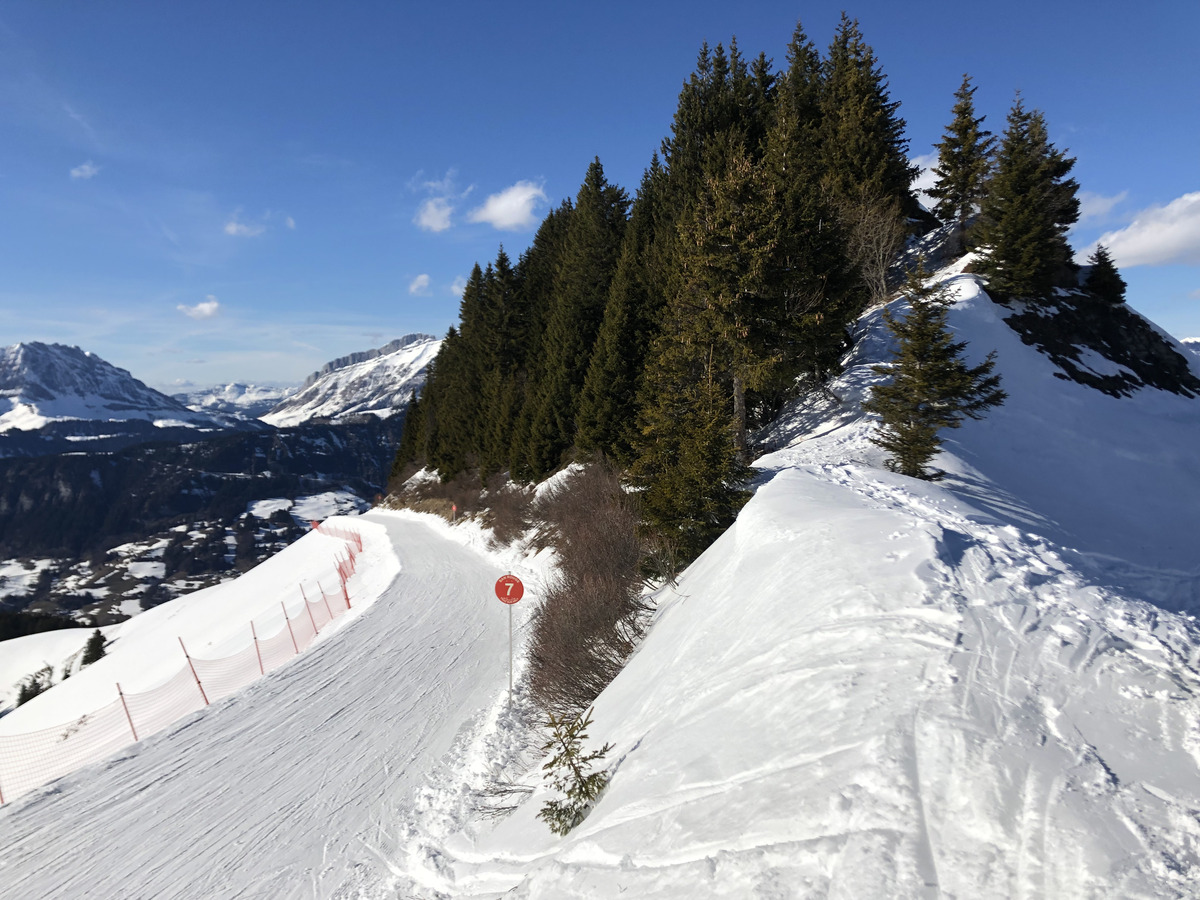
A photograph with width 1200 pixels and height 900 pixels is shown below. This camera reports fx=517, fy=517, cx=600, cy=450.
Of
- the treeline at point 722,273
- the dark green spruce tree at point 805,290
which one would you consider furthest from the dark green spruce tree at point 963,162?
the dark green spruce tree at point 805,290

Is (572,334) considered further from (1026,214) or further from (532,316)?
(1026,214)

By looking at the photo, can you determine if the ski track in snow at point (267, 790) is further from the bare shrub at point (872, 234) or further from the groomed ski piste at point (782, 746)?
the bare shrub at point (872, 234)

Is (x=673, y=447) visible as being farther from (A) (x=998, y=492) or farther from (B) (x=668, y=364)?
(A) (x=998, y=492)

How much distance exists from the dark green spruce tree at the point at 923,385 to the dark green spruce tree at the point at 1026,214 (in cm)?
1516

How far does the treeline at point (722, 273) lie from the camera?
15.1m

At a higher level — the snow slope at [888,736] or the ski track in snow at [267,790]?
the snow slope at [888,736]

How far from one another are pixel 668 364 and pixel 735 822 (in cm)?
1472

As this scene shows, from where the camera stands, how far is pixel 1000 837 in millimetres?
2861

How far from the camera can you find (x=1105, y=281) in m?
27.1

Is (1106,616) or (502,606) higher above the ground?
(1106,616)

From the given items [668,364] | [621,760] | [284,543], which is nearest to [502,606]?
[668,364]

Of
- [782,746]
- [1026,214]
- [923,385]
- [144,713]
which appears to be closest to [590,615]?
[782,746]

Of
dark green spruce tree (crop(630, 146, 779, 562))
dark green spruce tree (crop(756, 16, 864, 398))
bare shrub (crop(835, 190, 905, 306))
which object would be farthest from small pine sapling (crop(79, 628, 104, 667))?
bare shrub (crop(835, 190, 905, 306))

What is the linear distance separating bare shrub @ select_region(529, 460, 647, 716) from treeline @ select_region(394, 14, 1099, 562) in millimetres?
1247
